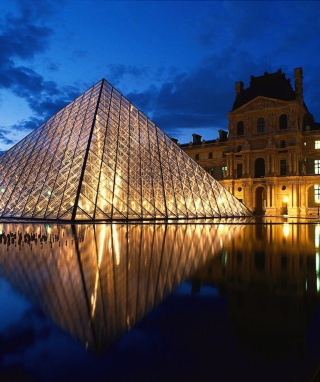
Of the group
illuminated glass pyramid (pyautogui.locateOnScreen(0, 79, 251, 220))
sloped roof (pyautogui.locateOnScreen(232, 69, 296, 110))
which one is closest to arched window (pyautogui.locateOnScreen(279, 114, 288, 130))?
sloped roof (pyautogui.locateOnScreen(232, 69, 296, 110))

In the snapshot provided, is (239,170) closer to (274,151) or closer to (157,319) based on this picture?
(274,151)

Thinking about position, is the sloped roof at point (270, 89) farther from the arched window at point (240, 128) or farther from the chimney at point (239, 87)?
the arched window at point (240, 128)

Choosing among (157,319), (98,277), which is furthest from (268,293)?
(98,277)

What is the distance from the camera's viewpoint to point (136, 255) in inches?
323

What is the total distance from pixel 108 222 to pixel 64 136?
887 centimetres

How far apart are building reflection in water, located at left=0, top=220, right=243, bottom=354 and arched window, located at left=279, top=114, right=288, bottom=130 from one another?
36.9 metres

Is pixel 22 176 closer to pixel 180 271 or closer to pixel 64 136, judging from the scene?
pixel 64 136

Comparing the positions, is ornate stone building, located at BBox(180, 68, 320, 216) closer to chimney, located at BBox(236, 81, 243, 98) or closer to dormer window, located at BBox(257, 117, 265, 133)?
dormer window, located at BBox(257, 117, 265, 133)

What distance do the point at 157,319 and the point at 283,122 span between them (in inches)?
1709

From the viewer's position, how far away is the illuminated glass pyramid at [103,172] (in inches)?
813

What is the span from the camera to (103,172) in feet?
70.2

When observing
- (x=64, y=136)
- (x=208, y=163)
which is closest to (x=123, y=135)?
(x=64, y=136)

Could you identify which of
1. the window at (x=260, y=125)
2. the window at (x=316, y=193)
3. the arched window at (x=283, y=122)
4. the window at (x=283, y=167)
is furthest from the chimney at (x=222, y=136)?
the window at (x=316, y=193)

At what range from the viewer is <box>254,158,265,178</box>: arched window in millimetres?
44969
